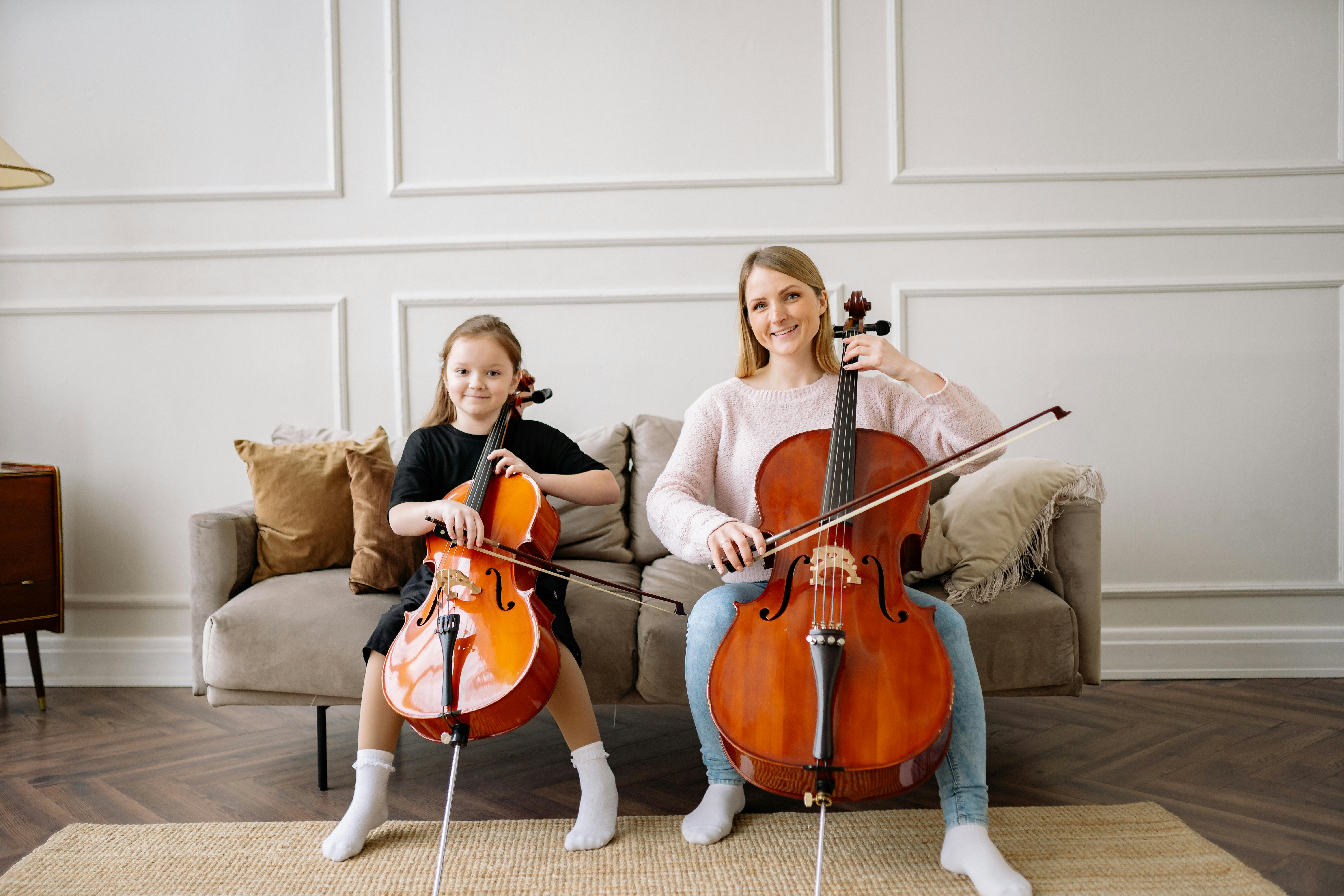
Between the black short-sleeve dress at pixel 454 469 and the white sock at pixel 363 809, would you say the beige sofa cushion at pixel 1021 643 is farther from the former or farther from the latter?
the white sock at pixel 363 809

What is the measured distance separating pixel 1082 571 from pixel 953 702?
74 cm

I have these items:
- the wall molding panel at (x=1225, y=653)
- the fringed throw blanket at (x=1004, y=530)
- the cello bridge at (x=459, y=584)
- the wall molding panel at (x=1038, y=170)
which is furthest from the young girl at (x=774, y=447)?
the wall molding panel at (x=1225, y=653)

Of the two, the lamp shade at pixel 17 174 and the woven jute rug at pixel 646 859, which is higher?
the lamp shade at pixel 17 174

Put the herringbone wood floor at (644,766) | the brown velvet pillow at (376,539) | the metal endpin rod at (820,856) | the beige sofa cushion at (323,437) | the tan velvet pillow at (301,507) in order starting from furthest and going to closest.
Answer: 1. the beige sofa cushion at (323,437)
2. the tan velvet pillow at (301,507)
3. the brown velvet pillow at (376,539)
4. the herringbone wood floor at (644,766)
5. the metal endpin rod at (820,856)

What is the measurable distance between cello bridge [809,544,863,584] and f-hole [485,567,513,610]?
18.8 inches

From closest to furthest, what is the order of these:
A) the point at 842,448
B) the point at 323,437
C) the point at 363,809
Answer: the point at 842,448, the point at 363,809, the point at 323,437

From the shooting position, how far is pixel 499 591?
144 cm

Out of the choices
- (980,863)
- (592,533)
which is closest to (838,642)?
(980,863)

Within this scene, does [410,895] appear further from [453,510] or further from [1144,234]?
[1144,234]

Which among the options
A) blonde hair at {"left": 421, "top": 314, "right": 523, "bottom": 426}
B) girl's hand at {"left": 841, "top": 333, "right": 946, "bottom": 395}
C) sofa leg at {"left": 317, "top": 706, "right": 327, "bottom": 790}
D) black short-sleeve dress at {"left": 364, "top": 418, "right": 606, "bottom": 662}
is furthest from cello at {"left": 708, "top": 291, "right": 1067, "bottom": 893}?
sofa leg at {"left": 317, "top": 706, "right": 327, "bottom": 790}

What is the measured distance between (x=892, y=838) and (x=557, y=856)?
58 centimetres

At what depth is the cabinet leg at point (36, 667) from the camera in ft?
8.02

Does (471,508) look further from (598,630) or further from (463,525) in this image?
(598,630)

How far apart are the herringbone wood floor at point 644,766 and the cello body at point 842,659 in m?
0.58
